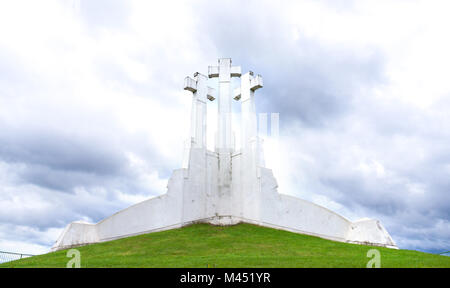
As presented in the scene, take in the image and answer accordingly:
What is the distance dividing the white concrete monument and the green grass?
125 centimetres

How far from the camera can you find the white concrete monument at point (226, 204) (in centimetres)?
2483

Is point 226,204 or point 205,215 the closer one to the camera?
point 205,215

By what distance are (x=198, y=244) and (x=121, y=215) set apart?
23.9 feet

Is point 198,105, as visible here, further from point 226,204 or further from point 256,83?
point 226,204

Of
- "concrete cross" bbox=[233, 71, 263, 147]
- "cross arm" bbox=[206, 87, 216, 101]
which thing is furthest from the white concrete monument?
"cross arm" bbox=[206, 87, 216, 101]

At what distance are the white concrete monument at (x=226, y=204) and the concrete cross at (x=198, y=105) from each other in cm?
7

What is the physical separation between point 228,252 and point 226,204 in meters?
8.82

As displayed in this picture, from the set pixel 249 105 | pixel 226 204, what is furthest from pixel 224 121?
pixel 226 204

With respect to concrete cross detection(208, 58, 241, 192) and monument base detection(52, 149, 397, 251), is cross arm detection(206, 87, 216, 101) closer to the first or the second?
concrete cross detection(208, 58, 241, 192)

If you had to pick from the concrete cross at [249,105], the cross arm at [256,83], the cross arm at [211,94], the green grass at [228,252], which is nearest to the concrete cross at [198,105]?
the cross arm at [211,94]

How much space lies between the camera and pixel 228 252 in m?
18.0

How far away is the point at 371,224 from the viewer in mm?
24188
